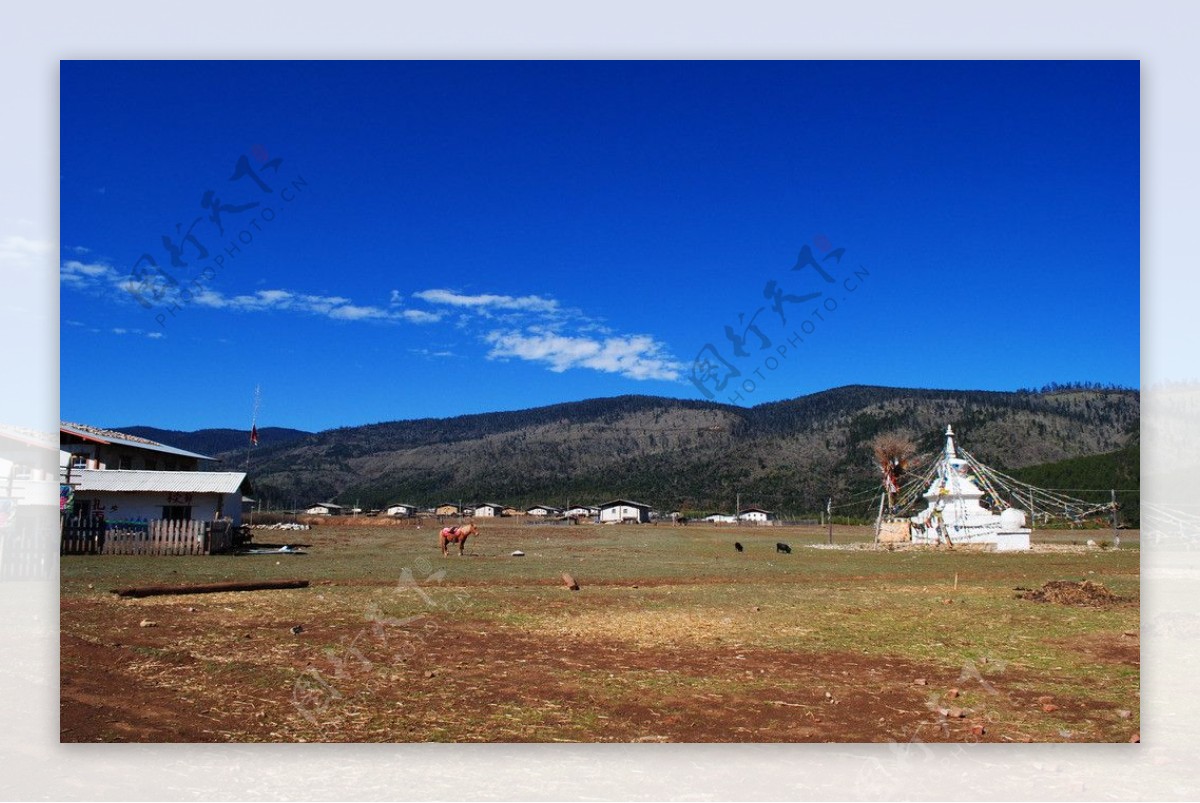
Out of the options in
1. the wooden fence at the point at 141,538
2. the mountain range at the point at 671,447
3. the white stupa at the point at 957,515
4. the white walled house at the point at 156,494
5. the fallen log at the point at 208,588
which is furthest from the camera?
the mountain range at the point at 671,447

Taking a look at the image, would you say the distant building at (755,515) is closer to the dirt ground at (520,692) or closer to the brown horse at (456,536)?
the brown horse at (456,536)

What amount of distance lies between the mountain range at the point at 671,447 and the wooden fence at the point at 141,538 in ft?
244

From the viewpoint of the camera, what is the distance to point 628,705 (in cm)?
757

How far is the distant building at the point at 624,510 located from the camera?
10244 cm

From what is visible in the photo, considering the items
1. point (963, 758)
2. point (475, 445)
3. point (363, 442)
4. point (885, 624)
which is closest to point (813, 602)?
point (885, 624)

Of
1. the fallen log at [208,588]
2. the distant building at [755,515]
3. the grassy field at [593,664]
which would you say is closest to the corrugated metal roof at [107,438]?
the grassy field at [593,664]

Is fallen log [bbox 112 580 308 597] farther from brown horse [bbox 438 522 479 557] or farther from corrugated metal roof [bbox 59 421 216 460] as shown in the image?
corrugated metal roof [bbox 59 421 216 460]

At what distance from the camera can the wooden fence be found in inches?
1044

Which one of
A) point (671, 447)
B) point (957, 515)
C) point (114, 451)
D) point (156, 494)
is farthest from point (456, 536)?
point (671, 447)

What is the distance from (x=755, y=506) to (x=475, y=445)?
6530 centimetres

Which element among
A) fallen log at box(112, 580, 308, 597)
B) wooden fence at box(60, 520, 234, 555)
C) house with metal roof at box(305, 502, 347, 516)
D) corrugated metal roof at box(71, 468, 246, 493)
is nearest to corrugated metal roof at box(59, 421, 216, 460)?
corrugated metal roof at box(71, 468, 246, 493)

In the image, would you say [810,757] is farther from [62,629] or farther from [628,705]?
[62,629]

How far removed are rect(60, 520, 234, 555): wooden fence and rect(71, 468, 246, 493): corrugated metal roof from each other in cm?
930

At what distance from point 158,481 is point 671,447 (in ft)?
369
